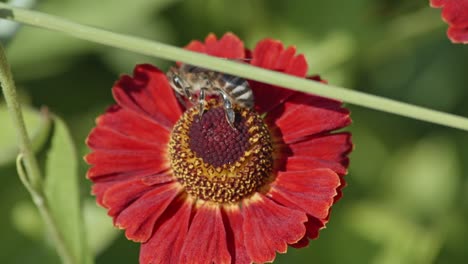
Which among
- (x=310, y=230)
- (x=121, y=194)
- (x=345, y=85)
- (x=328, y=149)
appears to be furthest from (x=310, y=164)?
(x=345, y=85)

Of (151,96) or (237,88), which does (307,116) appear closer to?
(237,88)

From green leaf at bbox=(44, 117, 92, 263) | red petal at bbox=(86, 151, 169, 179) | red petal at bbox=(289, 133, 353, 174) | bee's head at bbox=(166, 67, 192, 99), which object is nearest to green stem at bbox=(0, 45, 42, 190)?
red petal at bbox=(86, 151, 169, 179)

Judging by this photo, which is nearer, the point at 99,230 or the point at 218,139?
the point at 218,139

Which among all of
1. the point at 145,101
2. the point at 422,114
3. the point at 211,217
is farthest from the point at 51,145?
the point at 422,114

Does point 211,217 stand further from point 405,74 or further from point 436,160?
point 405,74

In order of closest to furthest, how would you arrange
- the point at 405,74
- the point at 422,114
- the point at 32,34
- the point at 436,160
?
the point at 422,114 < the point at 436,160 < the point at 32,34 < the point at 405,74

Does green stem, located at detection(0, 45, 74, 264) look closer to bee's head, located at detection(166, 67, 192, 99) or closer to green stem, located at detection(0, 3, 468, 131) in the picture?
Result: green stem, located at detection(0, 3, 468, 131)

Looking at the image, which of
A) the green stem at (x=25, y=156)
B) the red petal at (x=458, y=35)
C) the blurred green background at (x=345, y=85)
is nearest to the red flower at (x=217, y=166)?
the green stem at (x=25, y=156)

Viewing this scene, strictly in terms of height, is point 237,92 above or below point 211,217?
above
